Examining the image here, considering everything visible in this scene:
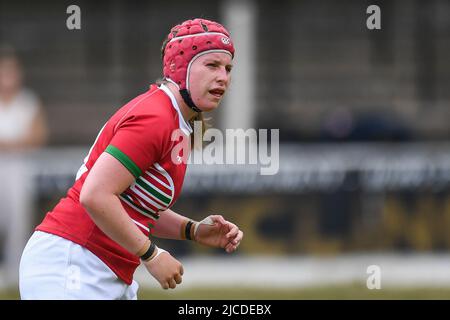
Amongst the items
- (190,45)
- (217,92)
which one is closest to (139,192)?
(217,92)

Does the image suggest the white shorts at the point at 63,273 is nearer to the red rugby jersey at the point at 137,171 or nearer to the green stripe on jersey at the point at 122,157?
the red rugby jersey at the point at 137,171

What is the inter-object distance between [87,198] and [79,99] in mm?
12640

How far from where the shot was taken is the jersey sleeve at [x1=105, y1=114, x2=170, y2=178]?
3572 millimetres

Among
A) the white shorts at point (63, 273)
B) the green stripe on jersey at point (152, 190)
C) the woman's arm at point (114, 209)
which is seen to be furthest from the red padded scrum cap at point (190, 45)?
the white shorts at point (63, 273)

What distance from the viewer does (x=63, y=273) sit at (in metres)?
3.80

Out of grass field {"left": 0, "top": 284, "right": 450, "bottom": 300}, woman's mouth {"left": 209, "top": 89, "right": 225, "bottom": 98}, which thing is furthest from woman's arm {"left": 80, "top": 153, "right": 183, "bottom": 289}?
grass field {"left": 0, "top": 284, "right": 450, "bottom": 300}

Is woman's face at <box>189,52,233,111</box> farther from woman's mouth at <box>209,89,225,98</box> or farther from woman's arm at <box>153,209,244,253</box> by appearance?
woman's arm at <box>153,209,244,253</box>

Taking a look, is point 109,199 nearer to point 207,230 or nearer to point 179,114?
point 179,114

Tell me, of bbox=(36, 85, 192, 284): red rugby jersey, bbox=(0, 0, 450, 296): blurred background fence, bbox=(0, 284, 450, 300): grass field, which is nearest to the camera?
bbox=(36, 85, 192, 284): red rugby jersey

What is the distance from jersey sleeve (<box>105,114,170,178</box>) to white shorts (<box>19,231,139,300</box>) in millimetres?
446

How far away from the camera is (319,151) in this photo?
10.8 meters

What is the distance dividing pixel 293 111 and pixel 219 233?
11020mm
